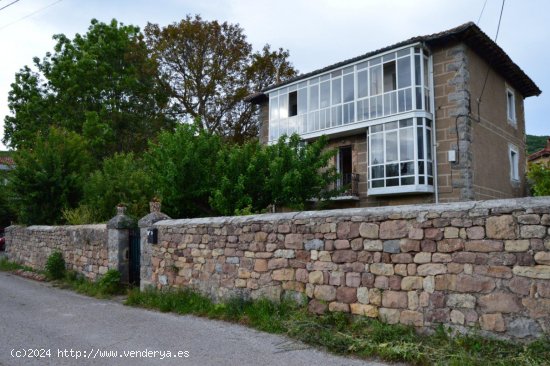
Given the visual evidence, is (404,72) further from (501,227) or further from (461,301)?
(461,301)

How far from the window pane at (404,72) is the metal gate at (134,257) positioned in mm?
10989

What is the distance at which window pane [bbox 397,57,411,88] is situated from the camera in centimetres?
1608

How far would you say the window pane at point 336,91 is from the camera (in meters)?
18.1

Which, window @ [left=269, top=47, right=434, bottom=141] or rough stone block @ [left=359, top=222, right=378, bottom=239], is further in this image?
window @ [left=269, top=47, right=434, bottom=141]

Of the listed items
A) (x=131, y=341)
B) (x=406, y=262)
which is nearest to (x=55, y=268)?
(x=131, y=341)

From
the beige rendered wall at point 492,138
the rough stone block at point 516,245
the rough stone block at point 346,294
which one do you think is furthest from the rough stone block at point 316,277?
the beige rendered wall at point 492,138

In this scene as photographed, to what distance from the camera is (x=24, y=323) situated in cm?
684

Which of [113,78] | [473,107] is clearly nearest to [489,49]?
[473,107]

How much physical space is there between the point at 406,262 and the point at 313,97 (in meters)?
14.6

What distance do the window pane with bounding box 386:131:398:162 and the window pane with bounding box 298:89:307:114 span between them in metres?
4.32

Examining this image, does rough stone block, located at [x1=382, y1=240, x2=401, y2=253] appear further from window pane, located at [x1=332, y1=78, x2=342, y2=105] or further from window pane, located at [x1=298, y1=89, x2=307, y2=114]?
window pane, located at [x1=298, y1=89, x2=307, y2=114]

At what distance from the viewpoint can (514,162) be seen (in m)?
19.3

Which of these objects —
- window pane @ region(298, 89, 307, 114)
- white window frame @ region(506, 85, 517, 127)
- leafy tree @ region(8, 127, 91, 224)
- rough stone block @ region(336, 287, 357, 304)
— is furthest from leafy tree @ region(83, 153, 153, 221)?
white window frame @ region(506, 85, 517, 127)

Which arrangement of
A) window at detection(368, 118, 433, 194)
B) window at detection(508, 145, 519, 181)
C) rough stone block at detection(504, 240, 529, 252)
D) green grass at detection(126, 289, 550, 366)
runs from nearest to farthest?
green grass at detection(126, 289, 550, 366) → rough stone block at detection(504, 240, 529, 252) → window at detection(368, 118, 433, 194) → window at detection(508, 145, 519, 181)
